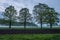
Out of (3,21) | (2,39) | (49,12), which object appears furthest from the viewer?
(3,21)

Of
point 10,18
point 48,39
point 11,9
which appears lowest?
point 48,39

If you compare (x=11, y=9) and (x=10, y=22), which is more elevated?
(x=11, y=9)

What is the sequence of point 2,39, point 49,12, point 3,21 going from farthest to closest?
point 3,21, point 49,12, point 2,39

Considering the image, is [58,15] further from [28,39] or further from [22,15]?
[28,39]

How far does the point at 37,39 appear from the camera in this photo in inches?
1024

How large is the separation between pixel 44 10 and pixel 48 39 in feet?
133

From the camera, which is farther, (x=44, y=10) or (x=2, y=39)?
(x=44, y=10)

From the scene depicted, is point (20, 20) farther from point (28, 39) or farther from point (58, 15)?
point (28, 39)

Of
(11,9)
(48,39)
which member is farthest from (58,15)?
(48,39)

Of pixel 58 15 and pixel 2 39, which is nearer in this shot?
pixel 2 39

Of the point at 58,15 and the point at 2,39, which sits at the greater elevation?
the point at 58,15

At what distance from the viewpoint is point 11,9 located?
67.4 meters

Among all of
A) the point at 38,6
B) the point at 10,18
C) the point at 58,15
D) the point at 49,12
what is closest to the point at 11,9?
the point at 10,18

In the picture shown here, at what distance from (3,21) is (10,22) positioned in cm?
458
